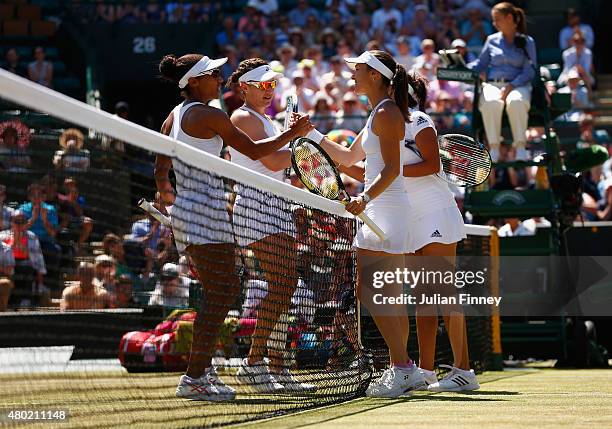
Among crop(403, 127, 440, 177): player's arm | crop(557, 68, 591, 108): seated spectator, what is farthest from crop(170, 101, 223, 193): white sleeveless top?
crop(557, 68, 591, 108): seated spectator

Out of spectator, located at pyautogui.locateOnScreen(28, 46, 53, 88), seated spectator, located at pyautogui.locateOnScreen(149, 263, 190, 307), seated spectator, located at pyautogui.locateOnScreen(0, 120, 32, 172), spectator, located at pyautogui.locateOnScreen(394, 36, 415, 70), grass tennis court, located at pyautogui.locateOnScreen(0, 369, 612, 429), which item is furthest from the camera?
spectator, located at pyautogui.locateOnScreen(28, 46, 53, 88)

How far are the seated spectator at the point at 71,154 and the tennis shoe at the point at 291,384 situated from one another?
5.59ft

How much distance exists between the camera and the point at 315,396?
712 centimetres

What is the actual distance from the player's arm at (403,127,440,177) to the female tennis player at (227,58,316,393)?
31.1 inches

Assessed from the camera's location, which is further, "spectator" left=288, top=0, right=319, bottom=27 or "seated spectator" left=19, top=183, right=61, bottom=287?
"spectator" left=288, top=0, right=319, bottom=27

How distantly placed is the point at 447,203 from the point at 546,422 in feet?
8.18

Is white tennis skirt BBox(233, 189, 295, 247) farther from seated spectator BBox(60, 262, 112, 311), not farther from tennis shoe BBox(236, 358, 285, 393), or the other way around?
seated spectator BBox(60, 262, 112, 311)

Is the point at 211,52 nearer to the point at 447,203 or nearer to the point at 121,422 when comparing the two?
the point at 447,203

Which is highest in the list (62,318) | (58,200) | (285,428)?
(58,200)

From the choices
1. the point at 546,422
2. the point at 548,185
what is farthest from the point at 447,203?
the point at 548,185

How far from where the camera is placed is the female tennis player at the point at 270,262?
7.12 metres

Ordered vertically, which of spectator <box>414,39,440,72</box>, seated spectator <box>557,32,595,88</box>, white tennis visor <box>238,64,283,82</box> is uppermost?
seated spectator <box>557,32,595,88</box>

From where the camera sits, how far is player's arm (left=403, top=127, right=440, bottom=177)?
764 centimetres

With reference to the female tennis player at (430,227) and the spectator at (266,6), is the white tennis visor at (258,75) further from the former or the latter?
the spectator at (266,6)
